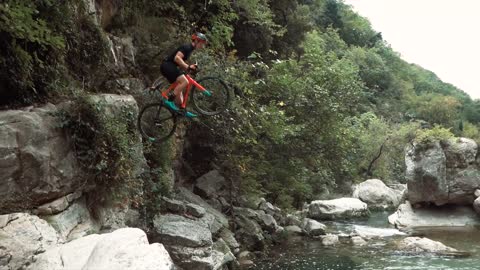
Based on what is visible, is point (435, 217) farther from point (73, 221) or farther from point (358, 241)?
point (73, 221)

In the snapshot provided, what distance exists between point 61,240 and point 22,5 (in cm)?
388

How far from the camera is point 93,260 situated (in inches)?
211

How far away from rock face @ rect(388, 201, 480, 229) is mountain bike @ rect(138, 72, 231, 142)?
45.0ft

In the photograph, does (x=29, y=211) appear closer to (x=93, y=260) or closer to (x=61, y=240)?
(x=61, y=240)

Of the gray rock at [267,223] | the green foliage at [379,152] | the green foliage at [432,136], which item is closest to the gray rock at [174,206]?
the gray rock at [267,223]

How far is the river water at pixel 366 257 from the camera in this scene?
13.7 meters

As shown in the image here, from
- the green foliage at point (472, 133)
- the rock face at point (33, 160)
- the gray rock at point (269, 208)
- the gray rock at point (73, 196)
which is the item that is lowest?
the gray rock at point (269, 208)

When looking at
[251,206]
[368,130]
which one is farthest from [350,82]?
[368,130]

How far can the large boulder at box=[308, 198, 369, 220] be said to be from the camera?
24.4m

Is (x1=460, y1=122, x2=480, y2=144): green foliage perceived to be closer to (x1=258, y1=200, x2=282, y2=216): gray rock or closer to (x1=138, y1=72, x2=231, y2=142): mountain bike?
(x1=258, y1=200, x2=282, y2=216): gray rock

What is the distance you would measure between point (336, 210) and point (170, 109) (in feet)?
56.8

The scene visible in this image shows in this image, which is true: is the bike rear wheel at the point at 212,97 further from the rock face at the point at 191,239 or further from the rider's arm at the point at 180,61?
the rock face at the point at 191,239

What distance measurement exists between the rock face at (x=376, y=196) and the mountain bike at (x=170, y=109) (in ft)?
69.5

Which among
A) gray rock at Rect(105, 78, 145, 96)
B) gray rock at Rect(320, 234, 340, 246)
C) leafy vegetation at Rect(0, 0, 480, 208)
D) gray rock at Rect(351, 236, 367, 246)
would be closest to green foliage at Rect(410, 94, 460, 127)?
leafy vegetation at Rect(0, 0, 480, 208)
